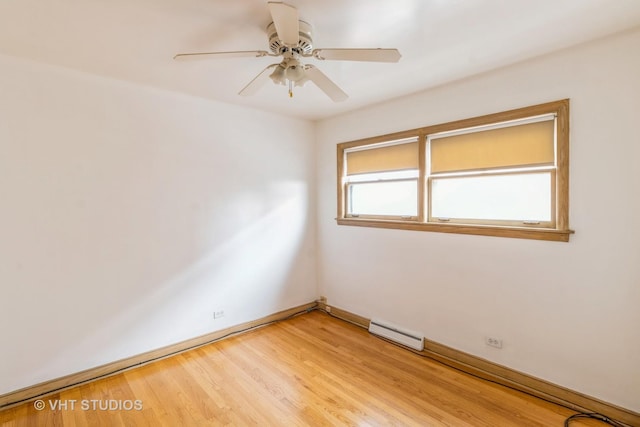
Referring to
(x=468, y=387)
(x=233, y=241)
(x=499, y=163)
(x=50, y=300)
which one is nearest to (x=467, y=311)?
(x=468, y=387)

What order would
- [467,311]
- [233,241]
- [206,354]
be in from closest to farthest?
1. [467,311]
2. [206,354]
3. [233,241]

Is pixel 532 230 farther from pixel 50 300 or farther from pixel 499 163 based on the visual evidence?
pixel 50 300

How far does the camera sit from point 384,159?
3.50 metres

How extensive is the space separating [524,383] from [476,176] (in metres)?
1.76

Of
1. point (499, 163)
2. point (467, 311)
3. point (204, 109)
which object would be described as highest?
point (204, 109)

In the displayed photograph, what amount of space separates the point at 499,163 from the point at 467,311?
1362 millimetres

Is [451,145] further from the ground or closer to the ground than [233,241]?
further from the ground

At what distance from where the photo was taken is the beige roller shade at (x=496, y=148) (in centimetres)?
238

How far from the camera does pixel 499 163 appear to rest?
8.50ft

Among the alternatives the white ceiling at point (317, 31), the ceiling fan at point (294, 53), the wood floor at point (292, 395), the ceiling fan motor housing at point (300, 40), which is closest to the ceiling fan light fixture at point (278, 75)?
the ceiling fan at point (294, 53)

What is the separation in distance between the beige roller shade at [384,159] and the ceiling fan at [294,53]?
1.35 meters

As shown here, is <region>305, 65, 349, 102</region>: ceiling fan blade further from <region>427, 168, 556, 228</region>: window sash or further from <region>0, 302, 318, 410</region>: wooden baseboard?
<region>0, 302, 318, 410</region>: wooden baseboard

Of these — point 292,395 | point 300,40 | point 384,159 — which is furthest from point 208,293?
point 300,40

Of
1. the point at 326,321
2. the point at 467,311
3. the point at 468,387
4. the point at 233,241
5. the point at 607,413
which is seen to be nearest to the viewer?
the point at 607,413
